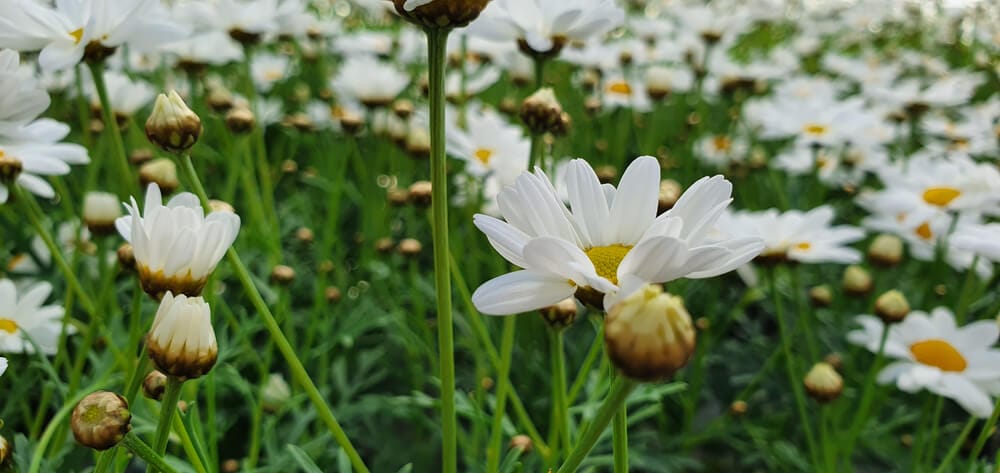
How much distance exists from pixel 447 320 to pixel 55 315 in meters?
0.56

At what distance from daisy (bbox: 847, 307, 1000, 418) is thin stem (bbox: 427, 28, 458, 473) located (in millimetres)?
606

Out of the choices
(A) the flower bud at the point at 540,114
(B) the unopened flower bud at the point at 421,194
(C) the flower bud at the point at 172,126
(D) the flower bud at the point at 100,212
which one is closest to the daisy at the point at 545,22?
(A) the flower bud at the point at 540,114

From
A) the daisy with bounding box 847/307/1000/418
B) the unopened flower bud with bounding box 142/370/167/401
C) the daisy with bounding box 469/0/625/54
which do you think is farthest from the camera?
the daisy with bounding box 847/307/1000/418

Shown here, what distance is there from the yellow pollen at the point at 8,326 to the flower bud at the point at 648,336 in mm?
707

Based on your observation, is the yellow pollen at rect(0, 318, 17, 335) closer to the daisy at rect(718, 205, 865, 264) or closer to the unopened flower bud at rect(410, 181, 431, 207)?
the unopened flower bud at rect(410, 181, 431, 207)

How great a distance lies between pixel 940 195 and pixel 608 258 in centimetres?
92

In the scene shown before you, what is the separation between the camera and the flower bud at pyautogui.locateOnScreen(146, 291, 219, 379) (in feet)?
1.39

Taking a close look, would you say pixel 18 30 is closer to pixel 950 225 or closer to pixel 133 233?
pixel 133 233

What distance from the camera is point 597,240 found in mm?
481

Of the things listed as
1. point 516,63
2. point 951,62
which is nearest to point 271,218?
point 516,63

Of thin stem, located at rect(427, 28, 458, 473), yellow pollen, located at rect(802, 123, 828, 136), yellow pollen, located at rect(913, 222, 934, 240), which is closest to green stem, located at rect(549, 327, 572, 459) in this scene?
thin stem, located at rect(427, 28, 458, 473)

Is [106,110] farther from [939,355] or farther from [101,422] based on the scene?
[939,355]

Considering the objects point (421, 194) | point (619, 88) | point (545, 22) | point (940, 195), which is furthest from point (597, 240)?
point (619, 88)

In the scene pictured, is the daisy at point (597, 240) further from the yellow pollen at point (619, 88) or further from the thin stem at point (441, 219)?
the yellow pollen at point (619, 88)
